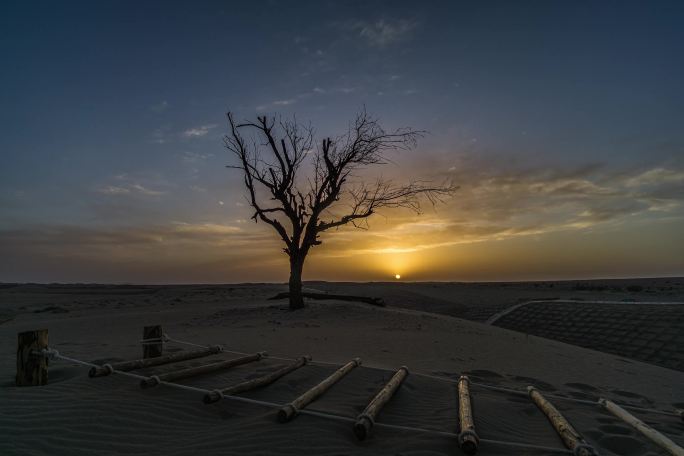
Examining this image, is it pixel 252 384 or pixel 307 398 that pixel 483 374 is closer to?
pixel 307 398

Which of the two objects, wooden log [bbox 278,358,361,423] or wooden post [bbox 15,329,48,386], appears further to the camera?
wooden post [bbox 15,329,48,386]

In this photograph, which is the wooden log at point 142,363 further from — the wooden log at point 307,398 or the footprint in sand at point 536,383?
the footprint in sand at point 536,383

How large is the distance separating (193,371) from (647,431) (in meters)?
6.72

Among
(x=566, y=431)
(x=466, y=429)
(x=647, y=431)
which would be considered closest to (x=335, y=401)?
(x=466, y=429)

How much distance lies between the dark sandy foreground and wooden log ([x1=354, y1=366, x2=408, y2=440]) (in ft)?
0.40

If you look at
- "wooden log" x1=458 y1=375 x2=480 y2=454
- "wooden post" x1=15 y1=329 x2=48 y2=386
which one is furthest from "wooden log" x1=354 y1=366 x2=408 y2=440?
"wooden post" x1=15 y1=329 x2=48 y2=386

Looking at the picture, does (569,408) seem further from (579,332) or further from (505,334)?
(579,332)

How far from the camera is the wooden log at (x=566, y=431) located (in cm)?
450

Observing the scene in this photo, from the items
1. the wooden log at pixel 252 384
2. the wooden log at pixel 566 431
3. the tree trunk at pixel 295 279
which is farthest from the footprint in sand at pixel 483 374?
the tree trunk at pixel 295 279

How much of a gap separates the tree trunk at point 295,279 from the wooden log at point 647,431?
1262cm

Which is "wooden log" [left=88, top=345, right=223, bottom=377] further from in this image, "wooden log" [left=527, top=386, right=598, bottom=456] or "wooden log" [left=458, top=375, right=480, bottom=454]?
"wooden log" [left=527, top=386, right=598, bottom=456]

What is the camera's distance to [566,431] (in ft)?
16.7

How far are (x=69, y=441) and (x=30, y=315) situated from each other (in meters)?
22.1

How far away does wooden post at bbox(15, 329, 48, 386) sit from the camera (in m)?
6.67
